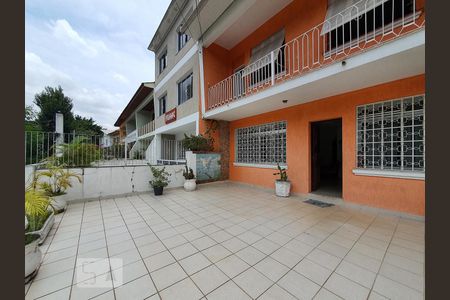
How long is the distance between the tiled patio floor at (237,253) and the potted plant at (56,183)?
1.19 ft

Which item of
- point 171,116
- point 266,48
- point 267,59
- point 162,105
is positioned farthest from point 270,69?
point 162,105

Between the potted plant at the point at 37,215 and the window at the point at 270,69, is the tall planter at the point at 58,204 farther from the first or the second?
the window at the point at 270,69

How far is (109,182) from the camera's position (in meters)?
5.17

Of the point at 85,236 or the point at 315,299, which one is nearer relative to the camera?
the point at 315,299

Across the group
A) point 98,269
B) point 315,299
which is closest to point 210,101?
point 98,269

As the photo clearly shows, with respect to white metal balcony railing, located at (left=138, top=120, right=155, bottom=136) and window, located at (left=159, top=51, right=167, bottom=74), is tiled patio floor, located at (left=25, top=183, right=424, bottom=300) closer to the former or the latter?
white metal balcony railing, located at (left=138, top=120, right=155, bottom=136)

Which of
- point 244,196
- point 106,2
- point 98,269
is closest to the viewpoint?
point 98,269

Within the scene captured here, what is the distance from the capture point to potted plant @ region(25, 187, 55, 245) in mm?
2221

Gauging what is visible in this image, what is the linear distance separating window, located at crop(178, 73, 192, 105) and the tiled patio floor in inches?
248

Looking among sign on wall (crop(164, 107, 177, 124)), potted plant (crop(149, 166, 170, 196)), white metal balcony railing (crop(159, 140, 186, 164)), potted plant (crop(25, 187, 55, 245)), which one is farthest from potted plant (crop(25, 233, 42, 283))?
sign on wall (crop(164, 107, 177, 124))

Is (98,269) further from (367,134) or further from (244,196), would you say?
(367,134)

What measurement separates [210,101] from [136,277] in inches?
250

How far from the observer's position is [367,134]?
13.3 ft

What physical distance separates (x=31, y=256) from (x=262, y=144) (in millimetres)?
6161
